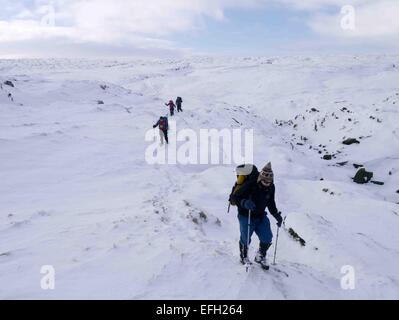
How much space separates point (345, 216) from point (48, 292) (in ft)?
30.3

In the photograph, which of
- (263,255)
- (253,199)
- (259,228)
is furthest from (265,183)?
(263,255)

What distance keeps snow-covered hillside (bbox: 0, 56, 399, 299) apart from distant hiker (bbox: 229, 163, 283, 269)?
2.37 ft

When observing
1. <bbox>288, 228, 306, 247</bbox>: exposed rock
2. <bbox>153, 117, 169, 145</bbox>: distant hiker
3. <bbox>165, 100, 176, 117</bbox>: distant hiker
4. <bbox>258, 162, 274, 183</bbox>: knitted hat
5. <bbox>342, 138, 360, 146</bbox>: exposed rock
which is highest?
<bbox>165, 100, 176, 117</bbox>: distant hiker

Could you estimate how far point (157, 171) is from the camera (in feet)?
49.9

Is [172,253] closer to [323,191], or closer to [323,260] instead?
[323,260]

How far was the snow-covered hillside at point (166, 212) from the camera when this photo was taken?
643cm

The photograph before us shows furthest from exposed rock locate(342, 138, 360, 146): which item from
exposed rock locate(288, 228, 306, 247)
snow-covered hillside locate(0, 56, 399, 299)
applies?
exposed rock locate(288, 228, 306, 247)

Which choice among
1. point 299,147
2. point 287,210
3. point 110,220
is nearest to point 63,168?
point 110,220

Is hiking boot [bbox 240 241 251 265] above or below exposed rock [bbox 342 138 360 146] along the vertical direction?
below

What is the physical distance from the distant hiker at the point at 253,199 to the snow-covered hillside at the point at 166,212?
2.37ft

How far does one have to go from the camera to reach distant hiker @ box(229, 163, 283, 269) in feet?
20.5

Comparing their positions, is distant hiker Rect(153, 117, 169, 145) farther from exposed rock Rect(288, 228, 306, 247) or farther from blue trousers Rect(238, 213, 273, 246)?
blue trousers Rect(238, 213, 273, 246)

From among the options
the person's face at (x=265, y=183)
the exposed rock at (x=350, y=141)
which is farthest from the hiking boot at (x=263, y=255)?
the exposed rock at (x=350, y=141)

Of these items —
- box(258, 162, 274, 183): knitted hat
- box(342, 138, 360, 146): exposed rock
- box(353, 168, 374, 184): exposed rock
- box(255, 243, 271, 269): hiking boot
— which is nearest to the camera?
box(258, 162, 274, 183): knitted hat
